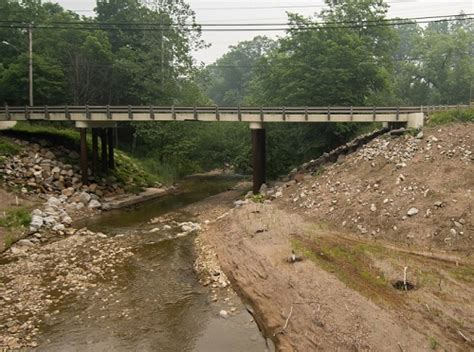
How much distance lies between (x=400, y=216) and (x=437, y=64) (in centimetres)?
4325

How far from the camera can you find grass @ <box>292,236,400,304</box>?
38.7 ft

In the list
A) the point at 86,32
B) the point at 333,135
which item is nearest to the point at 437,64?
the point at 333,135

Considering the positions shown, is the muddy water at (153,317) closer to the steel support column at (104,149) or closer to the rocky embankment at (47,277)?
the rocky embankment at (47,277)

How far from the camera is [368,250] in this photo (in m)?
15.3

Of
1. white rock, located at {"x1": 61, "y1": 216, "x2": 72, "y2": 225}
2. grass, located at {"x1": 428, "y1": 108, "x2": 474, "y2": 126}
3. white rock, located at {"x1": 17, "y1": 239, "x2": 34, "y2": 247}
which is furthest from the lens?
white rock, located at {"x1": 61, "y1": 216, "x2": 72, "y2": 225}

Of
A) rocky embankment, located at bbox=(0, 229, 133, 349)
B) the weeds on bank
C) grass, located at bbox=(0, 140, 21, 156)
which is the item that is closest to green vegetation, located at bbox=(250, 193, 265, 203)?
rocky embankment, located at bbox=(0, 229, 133, 349)

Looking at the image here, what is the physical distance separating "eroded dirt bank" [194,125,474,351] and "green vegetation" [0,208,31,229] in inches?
371

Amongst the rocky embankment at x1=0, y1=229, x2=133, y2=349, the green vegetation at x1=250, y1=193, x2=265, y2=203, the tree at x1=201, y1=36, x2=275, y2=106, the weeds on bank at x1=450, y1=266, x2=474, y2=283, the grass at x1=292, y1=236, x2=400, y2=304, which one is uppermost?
the tree at x1=201, y1=36, x2=275, y2=106

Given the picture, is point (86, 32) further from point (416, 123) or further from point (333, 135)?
point (416, 123)

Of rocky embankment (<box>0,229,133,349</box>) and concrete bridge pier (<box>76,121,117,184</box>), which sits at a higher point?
concrete bridge pier (<box>76,121,117,184</box>)

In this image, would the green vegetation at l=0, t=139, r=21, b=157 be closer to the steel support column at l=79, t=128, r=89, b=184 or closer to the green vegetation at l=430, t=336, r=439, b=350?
the steel support column at l=79, t=128, r=89, b=184

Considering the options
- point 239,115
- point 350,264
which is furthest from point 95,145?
point 350,264

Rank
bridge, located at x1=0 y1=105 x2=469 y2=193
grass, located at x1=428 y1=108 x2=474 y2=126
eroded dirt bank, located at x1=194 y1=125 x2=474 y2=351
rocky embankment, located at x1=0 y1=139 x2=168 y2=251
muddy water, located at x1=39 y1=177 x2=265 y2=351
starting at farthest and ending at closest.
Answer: bridge, located at x1=0 y1=105 x2=469 y2=193 < rocky embankment, located at x1=0 y1=139 x2=168 y2=251 < grass, located at x1=428 y1=108 x2=474 y2=126 < muddy water, located at x1=39 y1=177 x2=265 y2=351 < eroded dirt bank, located at x1=194 y1=125 x2=474 y2=351

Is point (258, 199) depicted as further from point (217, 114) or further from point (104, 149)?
point (104, 149)
